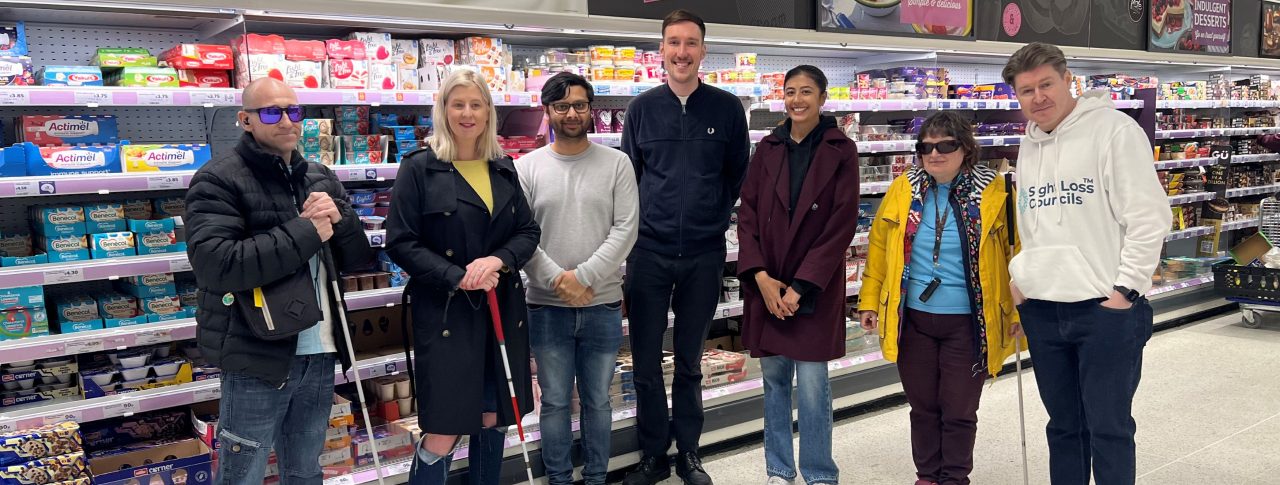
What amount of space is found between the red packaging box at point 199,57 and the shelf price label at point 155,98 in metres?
0.16

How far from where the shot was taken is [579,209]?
11.7 feet

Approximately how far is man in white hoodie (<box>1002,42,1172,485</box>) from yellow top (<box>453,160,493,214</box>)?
6.00 feet

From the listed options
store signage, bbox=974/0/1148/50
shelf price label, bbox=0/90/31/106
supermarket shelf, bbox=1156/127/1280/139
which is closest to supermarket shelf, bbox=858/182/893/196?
store signage, bbox=974/0/1148/50

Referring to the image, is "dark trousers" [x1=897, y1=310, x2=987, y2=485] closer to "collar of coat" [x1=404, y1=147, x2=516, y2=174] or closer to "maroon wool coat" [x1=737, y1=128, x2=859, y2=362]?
"maroon wool coat" [x1=737, y1=128, x2=859, y2=362]

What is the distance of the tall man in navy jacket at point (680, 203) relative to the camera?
378cm

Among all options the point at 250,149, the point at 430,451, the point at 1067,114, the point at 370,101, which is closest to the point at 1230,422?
the point at 1067,114

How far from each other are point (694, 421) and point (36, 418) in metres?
2.52

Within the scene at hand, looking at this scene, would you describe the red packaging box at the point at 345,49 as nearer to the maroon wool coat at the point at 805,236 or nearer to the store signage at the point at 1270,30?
the maroon wool coat at the point at 805,236

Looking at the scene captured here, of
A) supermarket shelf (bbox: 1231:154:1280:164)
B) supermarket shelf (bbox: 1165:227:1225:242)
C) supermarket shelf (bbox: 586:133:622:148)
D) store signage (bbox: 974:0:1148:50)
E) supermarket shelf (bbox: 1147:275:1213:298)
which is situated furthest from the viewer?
supermarket shelf (bbox: 1231:154:1280:164)

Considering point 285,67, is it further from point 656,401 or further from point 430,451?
point 656,401

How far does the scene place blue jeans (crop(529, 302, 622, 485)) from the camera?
→ 3.63m

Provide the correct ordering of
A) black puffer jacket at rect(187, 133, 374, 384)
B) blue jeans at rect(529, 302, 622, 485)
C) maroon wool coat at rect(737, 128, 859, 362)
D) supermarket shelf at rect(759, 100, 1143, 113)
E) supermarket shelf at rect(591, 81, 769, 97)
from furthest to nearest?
supermarket shelf at rect(759, 100, 1143, 113) → supermarket shelf at rect(591, 81, 769, 97) → blue jeans at rect(529, 302, 622, 485) → maroon wool coat at rect(737, 128, 859, 362) → black puffer jacket at rect(187, 133, 374, 384)

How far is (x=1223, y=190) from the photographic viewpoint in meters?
8.45

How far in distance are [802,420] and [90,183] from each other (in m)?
2.79
